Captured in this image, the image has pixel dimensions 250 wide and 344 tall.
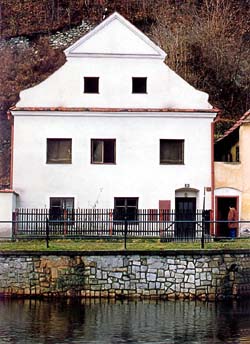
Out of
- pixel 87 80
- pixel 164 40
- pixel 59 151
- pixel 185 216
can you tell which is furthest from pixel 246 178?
pixel 164 40

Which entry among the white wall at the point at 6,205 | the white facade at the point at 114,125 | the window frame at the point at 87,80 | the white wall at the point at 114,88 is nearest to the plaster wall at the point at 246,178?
the white facade at the point at 114,125

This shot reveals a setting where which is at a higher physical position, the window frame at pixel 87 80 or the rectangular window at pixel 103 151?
the window frame at pixel 87 80

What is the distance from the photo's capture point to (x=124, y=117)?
3694cm

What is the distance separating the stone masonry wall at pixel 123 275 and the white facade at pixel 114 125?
10.0 metres

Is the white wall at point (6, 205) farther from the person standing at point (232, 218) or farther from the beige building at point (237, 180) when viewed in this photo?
the person standing at point (232, 218)

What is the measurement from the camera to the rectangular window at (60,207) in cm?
3578

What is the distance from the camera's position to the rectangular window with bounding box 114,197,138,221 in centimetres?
3619

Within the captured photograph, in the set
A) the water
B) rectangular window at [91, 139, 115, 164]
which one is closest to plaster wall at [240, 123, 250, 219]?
rectangular window at [91, 139, 115, 164]

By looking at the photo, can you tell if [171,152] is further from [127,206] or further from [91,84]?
[91,84]

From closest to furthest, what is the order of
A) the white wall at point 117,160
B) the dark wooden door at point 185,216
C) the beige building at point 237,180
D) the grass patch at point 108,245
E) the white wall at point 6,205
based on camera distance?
the grass patch at point 108,245, the dark wooden door at point 185,216, the white wall at point 6,205, the white wall at point 117,160, the beige building at point 237,180

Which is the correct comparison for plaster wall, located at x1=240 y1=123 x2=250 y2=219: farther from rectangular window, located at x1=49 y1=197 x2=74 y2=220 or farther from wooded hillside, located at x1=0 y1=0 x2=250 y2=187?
wooded hillside, located at x1=0 y1=0 x2=250 y2=187

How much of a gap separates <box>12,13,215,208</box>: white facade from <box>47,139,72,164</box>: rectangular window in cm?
21

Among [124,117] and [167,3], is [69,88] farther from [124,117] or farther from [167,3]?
[167,3]

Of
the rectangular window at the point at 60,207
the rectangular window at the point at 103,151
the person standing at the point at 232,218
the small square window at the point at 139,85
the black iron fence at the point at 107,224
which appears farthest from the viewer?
the small square window at the point at 139,85
